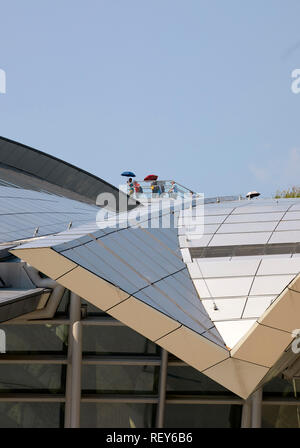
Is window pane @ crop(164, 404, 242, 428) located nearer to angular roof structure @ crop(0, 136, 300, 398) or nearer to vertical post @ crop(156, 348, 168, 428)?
vertical post @ crop(156, 348, 168, 428)

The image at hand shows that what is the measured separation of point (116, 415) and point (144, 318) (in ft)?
19.6

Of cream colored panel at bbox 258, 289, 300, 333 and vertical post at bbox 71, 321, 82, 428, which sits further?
vertical post at bbox 71, 321, 82, 428

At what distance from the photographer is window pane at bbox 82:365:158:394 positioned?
55.8 ft

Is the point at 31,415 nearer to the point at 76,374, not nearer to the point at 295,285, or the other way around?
the point at 76,374

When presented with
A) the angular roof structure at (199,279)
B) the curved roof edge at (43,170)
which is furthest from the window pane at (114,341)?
the curved roof edge at (43,170)

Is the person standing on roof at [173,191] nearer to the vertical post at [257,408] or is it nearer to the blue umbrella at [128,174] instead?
the blue umbrella at [128,174]

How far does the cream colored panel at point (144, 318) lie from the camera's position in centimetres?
1219

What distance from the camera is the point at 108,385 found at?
17.1 meters

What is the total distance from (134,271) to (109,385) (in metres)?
4.84

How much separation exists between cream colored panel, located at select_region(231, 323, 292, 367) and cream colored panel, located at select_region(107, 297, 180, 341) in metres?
1.24

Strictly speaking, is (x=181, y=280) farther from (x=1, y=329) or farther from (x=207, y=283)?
(x=1, y=329)

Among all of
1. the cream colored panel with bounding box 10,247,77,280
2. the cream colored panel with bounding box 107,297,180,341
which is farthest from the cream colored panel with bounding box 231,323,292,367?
the cream colored panel with bounding box 10,247,77,280

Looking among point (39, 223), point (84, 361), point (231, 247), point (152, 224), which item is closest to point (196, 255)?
point (231, 247)
